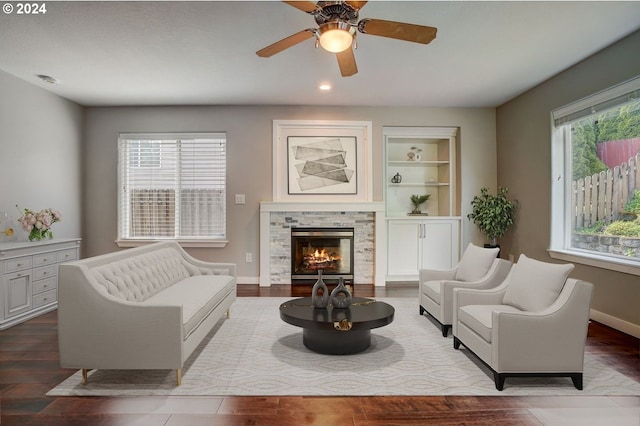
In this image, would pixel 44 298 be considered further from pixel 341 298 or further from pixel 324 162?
pixel 324 162

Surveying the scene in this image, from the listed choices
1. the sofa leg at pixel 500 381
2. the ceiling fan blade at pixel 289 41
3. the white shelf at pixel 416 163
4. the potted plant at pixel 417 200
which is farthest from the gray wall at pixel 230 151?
the sofa leg at pixel 500 381

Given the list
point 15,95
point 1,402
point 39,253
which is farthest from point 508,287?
point 15,95

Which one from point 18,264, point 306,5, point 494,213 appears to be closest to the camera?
point 306,5

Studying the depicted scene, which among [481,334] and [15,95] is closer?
[481,334]

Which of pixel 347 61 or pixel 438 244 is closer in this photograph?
pixel 347 61

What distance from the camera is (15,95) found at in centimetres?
452

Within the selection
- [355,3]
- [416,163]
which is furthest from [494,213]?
[355,3]

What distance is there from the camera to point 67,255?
15.3ft

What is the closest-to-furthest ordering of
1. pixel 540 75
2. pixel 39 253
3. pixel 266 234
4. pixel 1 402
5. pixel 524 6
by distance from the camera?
pixel 1 402, pixel 524 6, pixel 39 253, pixel 540 75, pixel 266 234

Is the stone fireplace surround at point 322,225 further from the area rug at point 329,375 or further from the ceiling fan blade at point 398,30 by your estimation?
the ceiling fan blade at point 398,30

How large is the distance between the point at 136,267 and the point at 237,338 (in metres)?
1.09

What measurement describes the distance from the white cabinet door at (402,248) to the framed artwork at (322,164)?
0.90 m

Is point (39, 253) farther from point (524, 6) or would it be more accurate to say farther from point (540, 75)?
point (540, 75)

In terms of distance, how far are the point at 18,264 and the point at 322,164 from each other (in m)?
4.04
